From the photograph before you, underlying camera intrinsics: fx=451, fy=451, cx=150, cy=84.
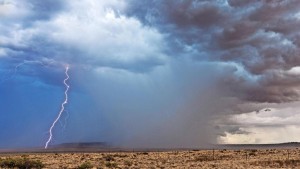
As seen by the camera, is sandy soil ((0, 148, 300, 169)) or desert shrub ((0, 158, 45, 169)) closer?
sandy soil ((0, 148, 300, 169))

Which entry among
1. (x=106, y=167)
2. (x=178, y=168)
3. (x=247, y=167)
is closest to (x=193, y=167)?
(x=178, y=168)

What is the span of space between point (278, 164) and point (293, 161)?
5911 millimetres

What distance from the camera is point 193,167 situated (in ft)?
223

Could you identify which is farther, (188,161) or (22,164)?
(188,161)

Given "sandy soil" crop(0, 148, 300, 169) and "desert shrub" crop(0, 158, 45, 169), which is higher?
"sandy soil" crop(0, 148, 300, 169)

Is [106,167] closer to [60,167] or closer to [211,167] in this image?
[60,167]

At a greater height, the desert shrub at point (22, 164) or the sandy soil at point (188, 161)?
the sandy soil at point (188, 161)

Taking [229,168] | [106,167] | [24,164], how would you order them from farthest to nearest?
[24,164] < [106,167] < [229,168]

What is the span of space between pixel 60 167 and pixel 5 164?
485 inches

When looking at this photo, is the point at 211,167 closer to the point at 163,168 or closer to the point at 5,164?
the point at 163,168

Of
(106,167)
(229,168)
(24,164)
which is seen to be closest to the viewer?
(229,168)

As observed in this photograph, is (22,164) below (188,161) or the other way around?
below

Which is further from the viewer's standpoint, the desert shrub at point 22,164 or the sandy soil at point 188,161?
the desert shrub at point 22,164

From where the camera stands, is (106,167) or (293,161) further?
(293,161)
